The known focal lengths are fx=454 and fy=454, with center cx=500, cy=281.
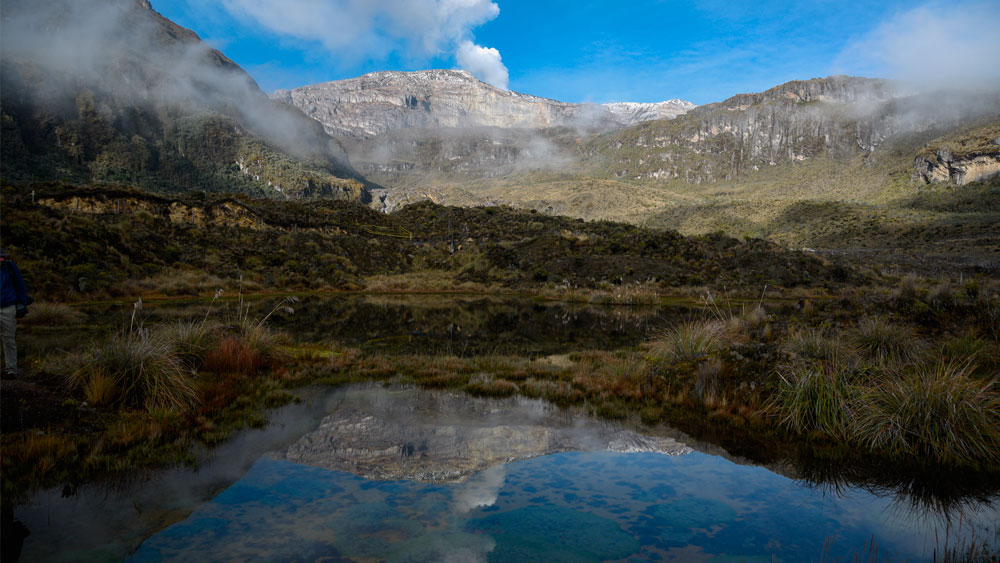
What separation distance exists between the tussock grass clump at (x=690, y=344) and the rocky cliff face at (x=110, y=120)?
121371 millimetres

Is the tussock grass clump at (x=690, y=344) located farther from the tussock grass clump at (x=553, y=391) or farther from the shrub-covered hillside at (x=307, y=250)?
the shrub-covered hillside at (x=307, y=250)

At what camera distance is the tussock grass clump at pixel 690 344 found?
31.9 ft

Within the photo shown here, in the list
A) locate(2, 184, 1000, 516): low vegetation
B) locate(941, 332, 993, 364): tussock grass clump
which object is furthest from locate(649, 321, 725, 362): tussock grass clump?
locate(941, 332, 993, 364): tussock grass clump

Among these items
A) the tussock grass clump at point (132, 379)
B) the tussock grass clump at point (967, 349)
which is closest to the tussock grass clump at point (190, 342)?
the tussock grass clump at point (132, 379)

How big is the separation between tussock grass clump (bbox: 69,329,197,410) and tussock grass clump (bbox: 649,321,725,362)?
9.14 meters

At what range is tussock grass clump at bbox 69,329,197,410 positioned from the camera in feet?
22.1

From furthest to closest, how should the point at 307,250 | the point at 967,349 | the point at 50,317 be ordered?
1. the point at 307,250
2. the point at 50,317
3. the point at 967,349

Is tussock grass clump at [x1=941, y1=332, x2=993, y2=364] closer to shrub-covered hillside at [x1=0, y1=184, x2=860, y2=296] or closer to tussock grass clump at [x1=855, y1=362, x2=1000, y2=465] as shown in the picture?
tussock grass clump at [x1=855, y1=362, x2=1000, y2=465]

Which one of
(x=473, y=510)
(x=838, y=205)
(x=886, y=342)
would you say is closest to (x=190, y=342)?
(x=473, y=510)

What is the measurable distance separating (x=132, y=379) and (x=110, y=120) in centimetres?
16639

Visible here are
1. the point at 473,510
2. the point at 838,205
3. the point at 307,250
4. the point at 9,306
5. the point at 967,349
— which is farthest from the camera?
the point at 838,205

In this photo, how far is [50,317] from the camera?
55.4 ft

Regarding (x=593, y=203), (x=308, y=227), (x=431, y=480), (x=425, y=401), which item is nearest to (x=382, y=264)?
(x=308, y=227)

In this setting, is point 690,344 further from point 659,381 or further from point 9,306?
point 9,306
